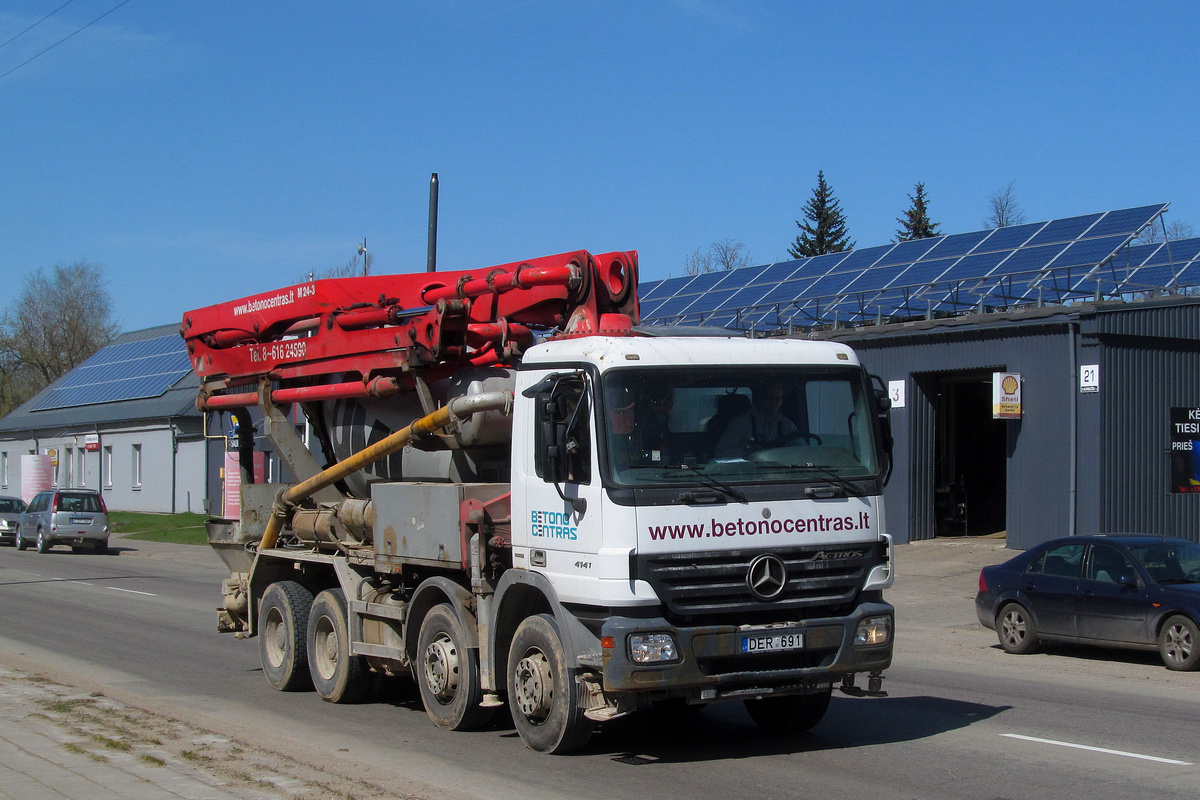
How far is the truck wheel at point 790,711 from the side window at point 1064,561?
20.3ft

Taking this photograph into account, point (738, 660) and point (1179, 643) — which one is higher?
point (738, 660)

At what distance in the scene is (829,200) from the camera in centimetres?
7500

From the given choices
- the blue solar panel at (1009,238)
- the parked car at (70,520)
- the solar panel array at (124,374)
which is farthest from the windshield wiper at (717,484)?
the solar panel array at (124,374)

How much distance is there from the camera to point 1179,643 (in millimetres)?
12445

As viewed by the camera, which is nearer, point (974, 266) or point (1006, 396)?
point (1006, 396)

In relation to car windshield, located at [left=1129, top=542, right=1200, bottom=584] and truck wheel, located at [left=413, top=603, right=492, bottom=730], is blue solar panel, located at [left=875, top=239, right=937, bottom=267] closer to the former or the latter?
car windshield, located at [left=1129, top=542, right=1200, bottom=584]

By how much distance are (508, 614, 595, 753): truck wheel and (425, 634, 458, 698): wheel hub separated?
2.79 ft

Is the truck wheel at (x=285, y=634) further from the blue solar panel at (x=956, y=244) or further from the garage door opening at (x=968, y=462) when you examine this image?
the blue solar panel at (x=956, y=244)

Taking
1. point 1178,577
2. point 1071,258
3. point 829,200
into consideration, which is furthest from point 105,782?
point 829,200

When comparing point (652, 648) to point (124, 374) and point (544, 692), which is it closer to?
point (544, 692)

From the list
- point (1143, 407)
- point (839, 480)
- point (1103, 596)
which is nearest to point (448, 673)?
point (839, 480)

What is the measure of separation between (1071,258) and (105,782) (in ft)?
76.7

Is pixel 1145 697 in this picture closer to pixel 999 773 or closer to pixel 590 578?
pixel 999 773

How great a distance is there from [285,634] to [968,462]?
69.6ft
